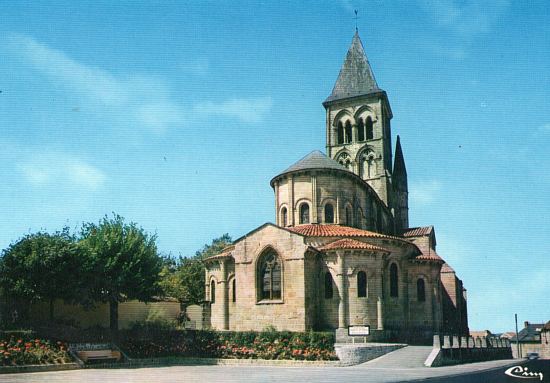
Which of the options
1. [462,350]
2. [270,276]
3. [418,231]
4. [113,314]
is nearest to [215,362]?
[270,276]

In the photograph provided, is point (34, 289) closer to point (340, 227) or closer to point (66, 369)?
point (66, 369)

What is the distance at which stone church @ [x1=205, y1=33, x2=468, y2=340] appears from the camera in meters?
35.3

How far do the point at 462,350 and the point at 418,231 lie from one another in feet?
75.6

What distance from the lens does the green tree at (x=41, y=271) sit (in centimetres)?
3148

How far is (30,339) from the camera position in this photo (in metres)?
28.1

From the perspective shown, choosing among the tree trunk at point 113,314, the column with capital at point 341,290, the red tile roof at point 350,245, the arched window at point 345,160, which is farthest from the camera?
the arched window at point 345,160

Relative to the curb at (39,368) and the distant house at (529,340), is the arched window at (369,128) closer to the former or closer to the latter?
the distant house at (529,340)

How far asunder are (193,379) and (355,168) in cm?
3940

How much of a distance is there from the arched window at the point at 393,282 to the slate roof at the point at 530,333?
168 feet

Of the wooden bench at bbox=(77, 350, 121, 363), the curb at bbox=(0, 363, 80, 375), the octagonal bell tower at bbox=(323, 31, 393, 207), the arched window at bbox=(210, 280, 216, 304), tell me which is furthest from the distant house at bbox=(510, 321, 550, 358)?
the curb at bbox=(0, 363, 80, 375)

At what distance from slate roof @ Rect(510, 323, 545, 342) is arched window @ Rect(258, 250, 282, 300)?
59.3 meters

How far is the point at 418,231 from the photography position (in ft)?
175

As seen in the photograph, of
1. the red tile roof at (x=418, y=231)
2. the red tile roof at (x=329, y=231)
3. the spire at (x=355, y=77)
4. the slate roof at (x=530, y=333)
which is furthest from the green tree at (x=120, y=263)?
the slate roof at (x=530, y=333)

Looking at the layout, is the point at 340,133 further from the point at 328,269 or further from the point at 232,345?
the point at 232,345
